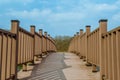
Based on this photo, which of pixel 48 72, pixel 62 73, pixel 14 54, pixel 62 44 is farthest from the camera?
pixel 62 44

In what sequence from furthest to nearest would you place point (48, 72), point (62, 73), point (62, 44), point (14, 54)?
point (62, 44), point (48, 72), point (62, 73), point (14, 54)

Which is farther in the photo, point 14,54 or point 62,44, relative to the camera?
point 62,44

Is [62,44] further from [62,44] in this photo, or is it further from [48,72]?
[48,72]

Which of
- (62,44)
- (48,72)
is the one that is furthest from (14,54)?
(62,44)

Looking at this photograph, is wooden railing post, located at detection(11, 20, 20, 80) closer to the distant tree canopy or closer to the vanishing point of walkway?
the vanishing point of walkway

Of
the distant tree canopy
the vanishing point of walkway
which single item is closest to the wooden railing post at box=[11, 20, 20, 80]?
the vanishing point of walkway

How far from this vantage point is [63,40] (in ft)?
105

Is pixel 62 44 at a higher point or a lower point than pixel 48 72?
higher

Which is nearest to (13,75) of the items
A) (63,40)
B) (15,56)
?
A: (15,56)

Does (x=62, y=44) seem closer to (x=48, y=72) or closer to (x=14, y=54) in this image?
(x=48, y=72)

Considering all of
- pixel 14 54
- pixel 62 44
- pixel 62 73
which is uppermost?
pixel 62 44

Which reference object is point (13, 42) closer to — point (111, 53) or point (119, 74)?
point (111, 53)

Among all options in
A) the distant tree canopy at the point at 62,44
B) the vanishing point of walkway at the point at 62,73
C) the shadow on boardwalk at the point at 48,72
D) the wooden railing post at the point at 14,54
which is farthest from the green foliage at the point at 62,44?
the wooden railing post at the point at 14,54

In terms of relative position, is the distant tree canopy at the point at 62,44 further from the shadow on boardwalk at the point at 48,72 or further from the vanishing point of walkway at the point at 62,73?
the vanishing point of walkway at the point at 62,73
